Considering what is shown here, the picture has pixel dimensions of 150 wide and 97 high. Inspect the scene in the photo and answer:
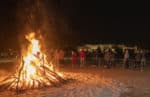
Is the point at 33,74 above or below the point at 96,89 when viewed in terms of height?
above

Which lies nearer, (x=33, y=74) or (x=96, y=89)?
(x=96, y=89)

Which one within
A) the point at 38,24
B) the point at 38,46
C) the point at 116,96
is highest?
the point at 38,24

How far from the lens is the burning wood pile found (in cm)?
1722

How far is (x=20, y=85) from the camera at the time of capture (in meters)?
17.0

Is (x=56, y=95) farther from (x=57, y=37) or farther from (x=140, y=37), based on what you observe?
(x=140, y=37)

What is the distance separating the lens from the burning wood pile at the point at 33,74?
56.5ft

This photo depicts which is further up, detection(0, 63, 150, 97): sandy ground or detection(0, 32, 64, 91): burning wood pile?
detection(0, 32, 64, 91): burning wood pile

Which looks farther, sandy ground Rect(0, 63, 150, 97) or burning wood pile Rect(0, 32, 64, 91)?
burning wood pile Rect(0, 32, 64, 91)

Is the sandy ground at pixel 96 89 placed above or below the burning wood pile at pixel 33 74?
below

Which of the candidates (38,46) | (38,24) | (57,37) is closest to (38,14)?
(38,24)

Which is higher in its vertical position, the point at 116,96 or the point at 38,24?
the point at 38,24

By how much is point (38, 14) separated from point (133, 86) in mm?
7576

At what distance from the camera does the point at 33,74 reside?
59.8 feet

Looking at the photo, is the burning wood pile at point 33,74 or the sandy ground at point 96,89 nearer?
the sandy ground at point 96,89
